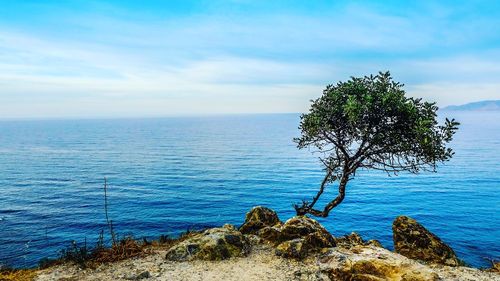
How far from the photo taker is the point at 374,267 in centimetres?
1633

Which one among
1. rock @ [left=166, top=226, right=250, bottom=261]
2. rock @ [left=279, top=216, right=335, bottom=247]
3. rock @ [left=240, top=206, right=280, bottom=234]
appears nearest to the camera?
rock @ [left=166, top=226, right=250, bottom=261]

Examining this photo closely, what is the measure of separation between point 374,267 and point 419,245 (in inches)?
244

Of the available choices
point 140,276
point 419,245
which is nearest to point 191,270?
point 140,276

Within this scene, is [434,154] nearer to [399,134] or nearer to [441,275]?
[399,134]

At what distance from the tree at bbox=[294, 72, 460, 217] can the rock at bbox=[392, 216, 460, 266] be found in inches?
141

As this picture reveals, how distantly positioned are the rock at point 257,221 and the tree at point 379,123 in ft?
15.4

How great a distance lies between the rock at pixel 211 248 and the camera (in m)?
19.5

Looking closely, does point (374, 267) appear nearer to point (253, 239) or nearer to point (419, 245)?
point (419, 245)

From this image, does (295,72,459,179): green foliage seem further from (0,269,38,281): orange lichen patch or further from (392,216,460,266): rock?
(0,269,38,281): orange lichen patch

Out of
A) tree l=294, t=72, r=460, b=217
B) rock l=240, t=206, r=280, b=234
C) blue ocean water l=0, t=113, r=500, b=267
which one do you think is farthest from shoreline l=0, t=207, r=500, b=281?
blue ocean water l=0, t=113, r=500, b=267

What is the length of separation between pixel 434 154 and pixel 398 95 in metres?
4.00

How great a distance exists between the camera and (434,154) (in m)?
20.3

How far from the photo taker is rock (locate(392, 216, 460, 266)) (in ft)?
65.5

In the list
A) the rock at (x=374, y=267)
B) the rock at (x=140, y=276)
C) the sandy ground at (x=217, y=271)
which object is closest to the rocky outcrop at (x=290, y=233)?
the sandy ground at (x=217, y=271)
